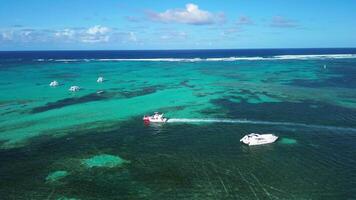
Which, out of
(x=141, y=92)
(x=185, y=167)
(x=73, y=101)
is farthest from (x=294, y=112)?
(x=73, y=101)

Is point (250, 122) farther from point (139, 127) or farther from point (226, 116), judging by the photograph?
point (139, 127)

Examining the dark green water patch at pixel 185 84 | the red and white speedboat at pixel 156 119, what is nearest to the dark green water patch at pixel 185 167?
the red and white speedboat at pixel 156 119

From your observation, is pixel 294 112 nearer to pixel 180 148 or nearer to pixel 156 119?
pixel 156 119

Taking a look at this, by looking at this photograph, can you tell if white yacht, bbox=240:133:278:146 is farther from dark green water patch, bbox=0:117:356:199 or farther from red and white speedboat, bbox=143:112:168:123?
red and white speedboat, bbox=143:112:168:123

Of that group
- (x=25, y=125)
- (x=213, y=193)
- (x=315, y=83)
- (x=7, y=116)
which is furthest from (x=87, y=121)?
(x=315, y=83)

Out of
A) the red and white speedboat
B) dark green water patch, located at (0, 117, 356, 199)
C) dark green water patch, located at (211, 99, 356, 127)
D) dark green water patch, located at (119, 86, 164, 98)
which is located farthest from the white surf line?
dark green water patch, located at (119, 86, 164, 98)

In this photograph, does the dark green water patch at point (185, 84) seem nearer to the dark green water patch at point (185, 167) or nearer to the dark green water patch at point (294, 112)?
the dark green water patch at point (294, 112)
